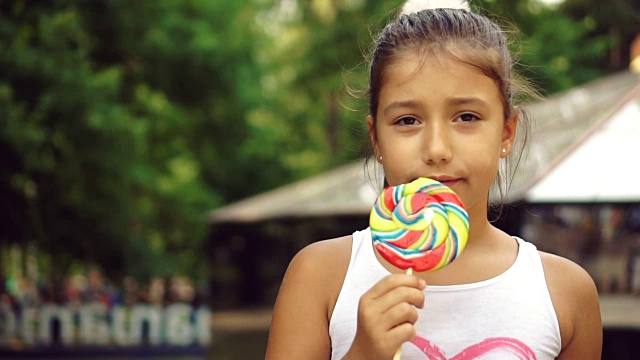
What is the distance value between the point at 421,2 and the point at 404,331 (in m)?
0.83

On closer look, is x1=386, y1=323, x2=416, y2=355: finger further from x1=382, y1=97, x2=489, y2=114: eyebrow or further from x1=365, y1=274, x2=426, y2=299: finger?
x1=382, y1=97, x2=489, y2=114: eyebrow

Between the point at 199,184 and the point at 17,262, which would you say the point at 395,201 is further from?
the point at 17,262

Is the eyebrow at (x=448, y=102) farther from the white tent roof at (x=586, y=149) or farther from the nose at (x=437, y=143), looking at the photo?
the white tent roof at (x=586, y=149)

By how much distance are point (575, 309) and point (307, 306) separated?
56cm

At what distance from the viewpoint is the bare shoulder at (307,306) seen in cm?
217

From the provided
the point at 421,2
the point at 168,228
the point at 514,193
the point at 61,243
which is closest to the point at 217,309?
the point at 168,228

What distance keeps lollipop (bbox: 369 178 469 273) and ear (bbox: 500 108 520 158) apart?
0.26 metres

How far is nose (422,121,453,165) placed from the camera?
7.02 feet

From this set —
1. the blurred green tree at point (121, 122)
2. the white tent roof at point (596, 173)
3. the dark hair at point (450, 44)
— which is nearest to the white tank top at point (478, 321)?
the dark hair at point (450, 44)

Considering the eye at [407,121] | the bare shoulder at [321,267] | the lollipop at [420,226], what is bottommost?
the bare shoulder at [321,267]

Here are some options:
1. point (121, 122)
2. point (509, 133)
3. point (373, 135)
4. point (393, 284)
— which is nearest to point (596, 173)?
point (509, 133)

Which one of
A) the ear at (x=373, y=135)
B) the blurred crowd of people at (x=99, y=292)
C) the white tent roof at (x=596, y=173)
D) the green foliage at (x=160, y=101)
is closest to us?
the ear at (x=373, y=135)

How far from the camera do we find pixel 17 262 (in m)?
33.1

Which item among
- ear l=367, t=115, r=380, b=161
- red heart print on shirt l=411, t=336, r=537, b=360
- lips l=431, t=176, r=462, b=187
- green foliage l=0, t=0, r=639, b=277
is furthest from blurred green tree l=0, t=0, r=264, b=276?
red heart print on shirt l=411, t=336, r=537, b=360
